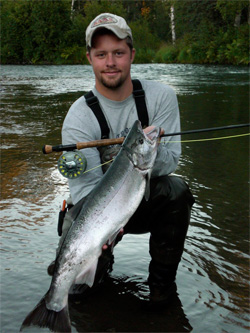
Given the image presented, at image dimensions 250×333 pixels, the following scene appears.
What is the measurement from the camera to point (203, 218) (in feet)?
14.1

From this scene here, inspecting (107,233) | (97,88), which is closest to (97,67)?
(97,88)

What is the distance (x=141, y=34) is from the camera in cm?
4212

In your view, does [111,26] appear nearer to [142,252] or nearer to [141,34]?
[142,252]

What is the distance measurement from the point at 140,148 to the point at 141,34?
4126 centimetres

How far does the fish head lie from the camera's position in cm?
262

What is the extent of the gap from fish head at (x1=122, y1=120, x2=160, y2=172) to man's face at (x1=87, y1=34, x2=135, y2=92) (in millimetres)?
725

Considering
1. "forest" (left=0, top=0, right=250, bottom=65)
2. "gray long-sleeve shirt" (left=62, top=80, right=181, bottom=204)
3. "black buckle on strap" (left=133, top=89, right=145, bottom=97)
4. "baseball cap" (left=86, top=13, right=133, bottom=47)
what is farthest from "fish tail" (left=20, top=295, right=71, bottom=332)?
"forest" (left=0, top=0, right=250, bottom=65)

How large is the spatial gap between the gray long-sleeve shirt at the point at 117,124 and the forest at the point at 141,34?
90.4ft

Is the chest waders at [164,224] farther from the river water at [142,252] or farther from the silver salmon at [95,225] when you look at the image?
Result: the silver salmon at [95,225]

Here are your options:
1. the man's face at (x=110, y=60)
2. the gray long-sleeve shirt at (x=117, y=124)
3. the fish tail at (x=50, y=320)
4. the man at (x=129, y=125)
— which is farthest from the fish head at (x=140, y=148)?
the fish tail at (x=50, y=320)

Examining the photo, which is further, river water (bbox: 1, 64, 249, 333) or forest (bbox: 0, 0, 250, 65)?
forest (bbox: 0, 0, 250, 65)

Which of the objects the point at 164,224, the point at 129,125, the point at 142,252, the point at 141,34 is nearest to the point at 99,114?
the point at 129,125

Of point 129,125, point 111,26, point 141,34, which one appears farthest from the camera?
point 141,34

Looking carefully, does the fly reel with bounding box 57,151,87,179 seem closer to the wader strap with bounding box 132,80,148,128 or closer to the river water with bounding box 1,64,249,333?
the wader strap with bounding box 132,80,148,128
